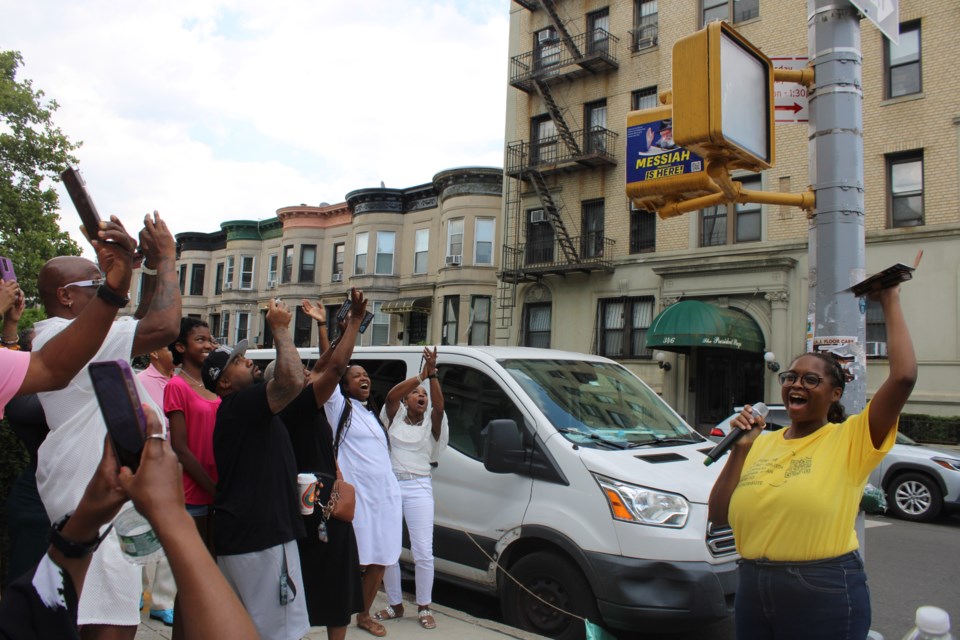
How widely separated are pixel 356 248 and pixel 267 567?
1179 inches

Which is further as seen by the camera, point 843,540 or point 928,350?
point 928,350

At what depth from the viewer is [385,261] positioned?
31.8 meters

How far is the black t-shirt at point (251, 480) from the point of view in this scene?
10.7ft

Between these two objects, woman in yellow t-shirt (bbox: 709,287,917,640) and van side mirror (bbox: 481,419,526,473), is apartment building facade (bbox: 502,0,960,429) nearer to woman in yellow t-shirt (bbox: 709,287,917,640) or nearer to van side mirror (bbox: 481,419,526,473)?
van side mirror (bbox: 481,419,526,473)

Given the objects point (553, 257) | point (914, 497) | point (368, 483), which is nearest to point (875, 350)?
point (914, 497)

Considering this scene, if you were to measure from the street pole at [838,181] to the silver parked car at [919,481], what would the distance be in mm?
6805

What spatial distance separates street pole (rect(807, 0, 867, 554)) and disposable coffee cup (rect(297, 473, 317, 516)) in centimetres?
270

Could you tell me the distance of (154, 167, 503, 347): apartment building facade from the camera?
2808cm

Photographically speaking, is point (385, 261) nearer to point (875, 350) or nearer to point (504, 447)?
point (875, 350)

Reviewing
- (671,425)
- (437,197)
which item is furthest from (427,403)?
(437,197)

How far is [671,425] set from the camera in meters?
5.97

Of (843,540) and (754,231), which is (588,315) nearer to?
(754,231)

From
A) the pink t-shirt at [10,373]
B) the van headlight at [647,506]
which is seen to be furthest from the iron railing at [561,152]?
the pink t-shirt at [10,373]

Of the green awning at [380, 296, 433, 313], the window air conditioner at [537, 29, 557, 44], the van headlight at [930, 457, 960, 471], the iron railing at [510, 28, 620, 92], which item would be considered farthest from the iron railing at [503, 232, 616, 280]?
the van headlight at [930, 457, 960, 471]
